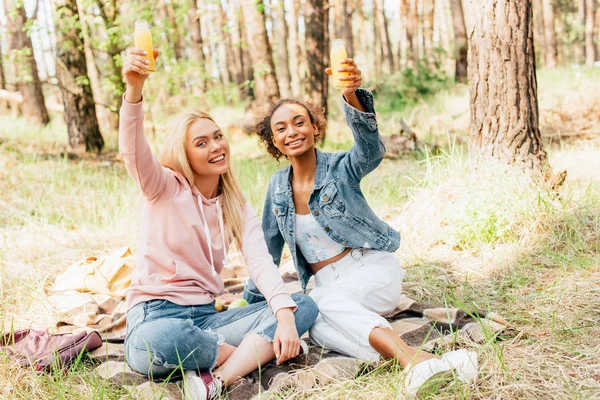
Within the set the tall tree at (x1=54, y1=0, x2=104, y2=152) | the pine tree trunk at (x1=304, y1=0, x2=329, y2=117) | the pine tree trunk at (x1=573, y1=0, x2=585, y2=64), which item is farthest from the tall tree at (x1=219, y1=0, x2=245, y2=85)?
the pine tree trunk at (x1=573, y1=0, x2=585, y2=64)

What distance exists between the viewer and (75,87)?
8.19m

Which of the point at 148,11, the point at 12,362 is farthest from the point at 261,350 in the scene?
the point at 148,11

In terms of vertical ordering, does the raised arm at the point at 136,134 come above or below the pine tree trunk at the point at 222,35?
below

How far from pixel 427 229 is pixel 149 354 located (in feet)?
8.39

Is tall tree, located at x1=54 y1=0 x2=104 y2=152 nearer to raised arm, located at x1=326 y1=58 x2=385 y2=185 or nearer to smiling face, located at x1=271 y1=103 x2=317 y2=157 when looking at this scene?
smiling face, located at x1=271 y1=103 x2=317 y2=157

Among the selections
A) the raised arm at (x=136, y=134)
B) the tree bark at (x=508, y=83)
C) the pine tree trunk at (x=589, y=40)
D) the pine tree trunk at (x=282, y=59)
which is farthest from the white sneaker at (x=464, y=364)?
the pine tree trunk at (x=589, y=40)

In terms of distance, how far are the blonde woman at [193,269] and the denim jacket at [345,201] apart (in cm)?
21

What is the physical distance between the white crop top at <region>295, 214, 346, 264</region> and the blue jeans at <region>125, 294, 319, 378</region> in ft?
1.12

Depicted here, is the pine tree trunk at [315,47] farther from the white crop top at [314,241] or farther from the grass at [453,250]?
the white crop top at [314,241]

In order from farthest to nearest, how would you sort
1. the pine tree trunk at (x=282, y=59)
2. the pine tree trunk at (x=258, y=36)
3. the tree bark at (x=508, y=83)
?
the pine tree trunk at (x=282, y=59) < the pine tree trunk at (x=258, y=36) < the tree bark at (x=508, y=83)

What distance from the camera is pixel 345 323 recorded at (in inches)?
98.5

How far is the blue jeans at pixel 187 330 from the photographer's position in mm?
2285

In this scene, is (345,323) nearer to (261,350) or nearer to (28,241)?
(261,350)

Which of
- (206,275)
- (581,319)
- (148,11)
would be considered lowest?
(581,319)
